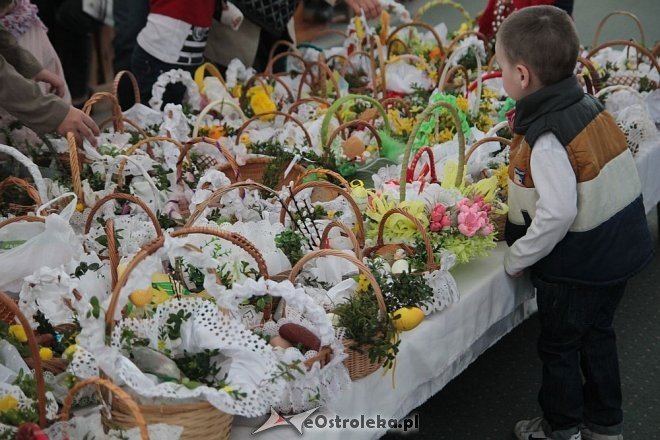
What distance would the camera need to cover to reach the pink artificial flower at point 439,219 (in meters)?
2.12

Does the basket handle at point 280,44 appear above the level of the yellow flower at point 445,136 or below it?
above

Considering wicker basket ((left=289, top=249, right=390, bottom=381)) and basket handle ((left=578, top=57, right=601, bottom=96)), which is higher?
basket handle ((left=578, top=57, right=601, bottom=96))

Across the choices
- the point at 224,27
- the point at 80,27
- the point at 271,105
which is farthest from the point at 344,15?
the point at 271,105

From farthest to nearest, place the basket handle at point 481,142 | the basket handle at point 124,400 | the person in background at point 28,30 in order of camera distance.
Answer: the person in background at point 28,30 → the basket handle at point 481,142 → the basket handle at point 124,400

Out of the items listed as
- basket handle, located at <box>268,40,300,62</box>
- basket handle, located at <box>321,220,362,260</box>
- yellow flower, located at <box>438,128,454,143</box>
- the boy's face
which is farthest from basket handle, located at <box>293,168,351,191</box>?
basket handle, located at <box>268,40,300,62</box>

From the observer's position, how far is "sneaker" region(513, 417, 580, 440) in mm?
2320

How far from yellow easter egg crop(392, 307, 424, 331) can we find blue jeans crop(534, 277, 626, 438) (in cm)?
46

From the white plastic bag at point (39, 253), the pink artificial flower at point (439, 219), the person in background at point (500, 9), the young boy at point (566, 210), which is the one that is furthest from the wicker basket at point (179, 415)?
the person in background at point (500, 9)

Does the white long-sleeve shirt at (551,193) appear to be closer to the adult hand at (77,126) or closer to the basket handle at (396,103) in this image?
the basket handle at (396,103)

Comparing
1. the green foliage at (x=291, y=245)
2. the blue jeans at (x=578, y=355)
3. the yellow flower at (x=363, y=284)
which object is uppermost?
the yellow flower at (x=363, y=284)

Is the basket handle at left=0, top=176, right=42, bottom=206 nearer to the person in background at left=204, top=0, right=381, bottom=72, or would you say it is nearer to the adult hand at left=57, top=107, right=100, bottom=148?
the adult hand at left=57, top=107, right=100, bottom=148

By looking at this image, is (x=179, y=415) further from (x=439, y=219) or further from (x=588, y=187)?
(x=588, y=187)

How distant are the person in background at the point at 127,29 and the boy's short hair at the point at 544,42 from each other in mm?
1885

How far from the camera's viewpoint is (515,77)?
2051 millimetres
